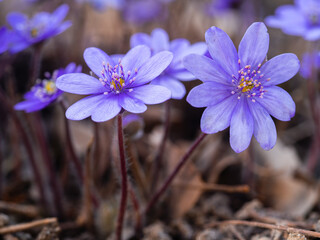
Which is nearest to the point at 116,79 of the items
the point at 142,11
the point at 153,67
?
the point at 153,67

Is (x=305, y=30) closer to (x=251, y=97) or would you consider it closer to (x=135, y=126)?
(x=251, y=97)

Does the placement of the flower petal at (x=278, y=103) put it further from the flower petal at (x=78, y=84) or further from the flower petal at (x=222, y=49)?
the flower petal at (x=78, y=84)

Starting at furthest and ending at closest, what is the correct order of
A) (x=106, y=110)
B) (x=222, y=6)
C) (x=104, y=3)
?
(x=104, y=3), (x=222, y=6), (x=106, y=110)

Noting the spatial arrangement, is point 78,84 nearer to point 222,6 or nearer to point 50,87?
point 50,87

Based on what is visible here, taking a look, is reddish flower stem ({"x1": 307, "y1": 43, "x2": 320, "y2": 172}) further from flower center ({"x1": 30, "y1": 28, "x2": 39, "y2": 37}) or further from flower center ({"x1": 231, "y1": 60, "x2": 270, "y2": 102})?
flower center ({"x1": 30, "y1": 28, "x2": 39, "y2": 37})

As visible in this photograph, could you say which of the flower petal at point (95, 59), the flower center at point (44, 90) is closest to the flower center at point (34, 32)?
the flower center at point (44, 90)

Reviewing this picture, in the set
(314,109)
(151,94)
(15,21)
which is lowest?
(314,109)

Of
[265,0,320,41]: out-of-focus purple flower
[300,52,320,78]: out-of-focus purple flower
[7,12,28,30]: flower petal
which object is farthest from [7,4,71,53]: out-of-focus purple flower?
[300,52,320,78]: out-of-focus purple flower
